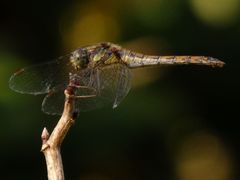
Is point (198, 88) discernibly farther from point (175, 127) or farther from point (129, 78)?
point (129, 78)

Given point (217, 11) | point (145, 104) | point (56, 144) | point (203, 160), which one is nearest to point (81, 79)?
point (56, 144)

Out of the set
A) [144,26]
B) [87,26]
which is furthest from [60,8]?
[144,26]

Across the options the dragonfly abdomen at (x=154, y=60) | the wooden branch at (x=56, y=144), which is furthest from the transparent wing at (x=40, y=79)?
the wooden branch at (x=56, y=144)

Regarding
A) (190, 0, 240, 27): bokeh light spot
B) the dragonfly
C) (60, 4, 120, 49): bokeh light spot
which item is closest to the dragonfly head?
the dragonfly

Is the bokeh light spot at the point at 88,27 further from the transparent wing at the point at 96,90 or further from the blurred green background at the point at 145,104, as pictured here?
the transparent wing at the point at 96,90

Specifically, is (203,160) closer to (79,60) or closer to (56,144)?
(79,60)

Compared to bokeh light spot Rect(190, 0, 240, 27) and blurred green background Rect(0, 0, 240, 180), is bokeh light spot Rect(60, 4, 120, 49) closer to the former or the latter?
blurred green background Rect(0, 0, 240, 180)
